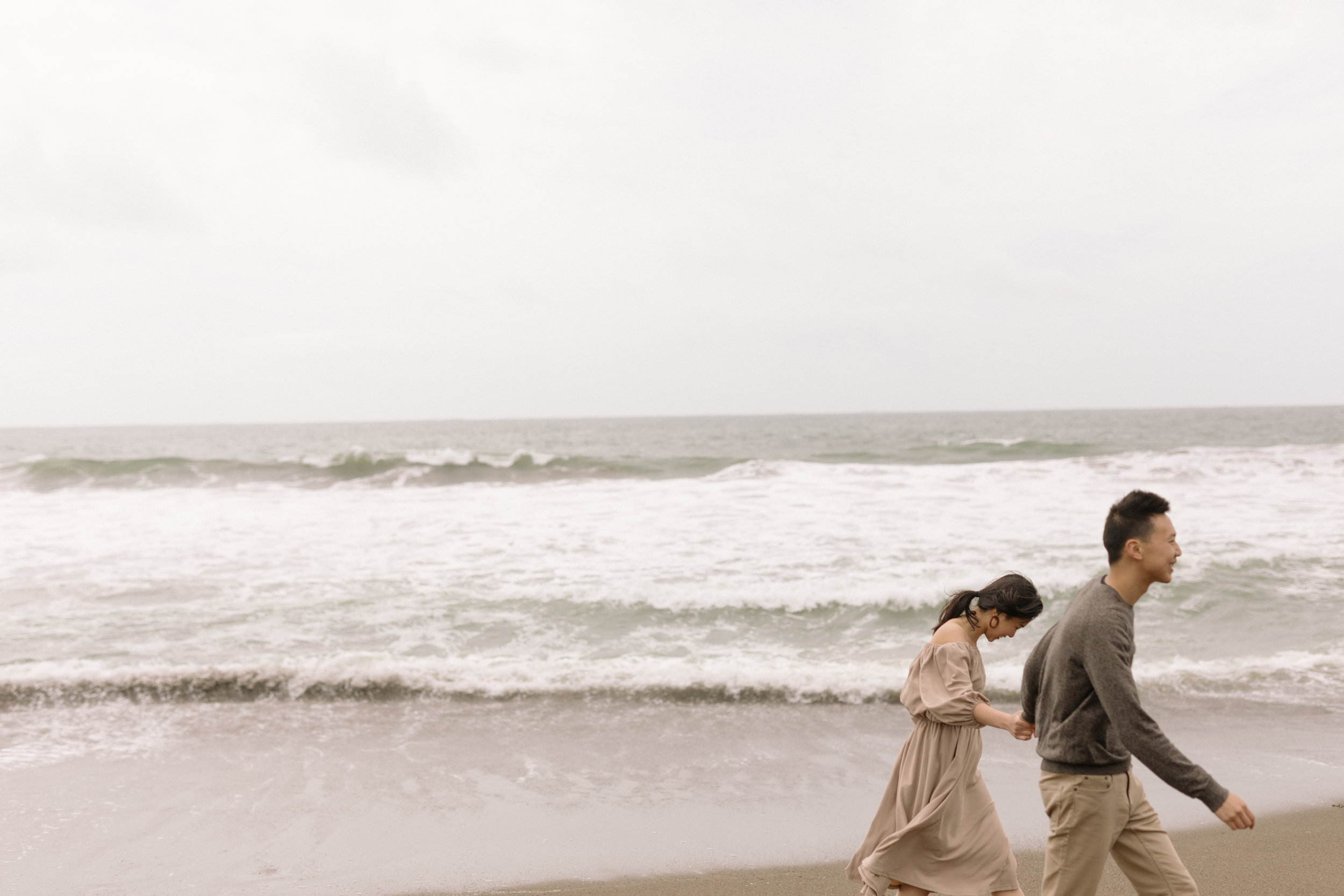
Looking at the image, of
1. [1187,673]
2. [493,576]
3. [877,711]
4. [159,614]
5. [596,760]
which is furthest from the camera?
[493,576]

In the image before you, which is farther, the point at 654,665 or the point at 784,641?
the point at 784,641

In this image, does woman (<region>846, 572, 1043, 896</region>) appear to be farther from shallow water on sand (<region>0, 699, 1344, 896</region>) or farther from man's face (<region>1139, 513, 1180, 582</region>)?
shallow water on sand (<region>0, 699, 1344, 896</region>)

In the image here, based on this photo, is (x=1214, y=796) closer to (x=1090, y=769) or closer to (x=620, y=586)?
(x=1090, y=769)

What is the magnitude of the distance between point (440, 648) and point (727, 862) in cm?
468

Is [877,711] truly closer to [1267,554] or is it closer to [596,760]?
[596,760]

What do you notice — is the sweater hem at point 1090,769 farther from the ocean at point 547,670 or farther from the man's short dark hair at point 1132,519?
the ocean at point 547,670

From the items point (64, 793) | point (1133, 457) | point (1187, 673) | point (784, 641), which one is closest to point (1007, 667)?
point (1187, 673)

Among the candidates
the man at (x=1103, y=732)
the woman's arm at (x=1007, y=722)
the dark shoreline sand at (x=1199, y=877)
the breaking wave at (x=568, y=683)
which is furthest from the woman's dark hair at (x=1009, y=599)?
the breaking wave at (x=568, y=683)

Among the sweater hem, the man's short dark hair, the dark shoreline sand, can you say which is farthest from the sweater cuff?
the dark shoreline sand

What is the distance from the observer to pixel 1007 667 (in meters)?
7.24

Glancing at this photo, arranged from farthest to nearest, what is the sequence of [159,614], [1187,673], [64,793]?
[159,614] → [1187,673] → [64,793]

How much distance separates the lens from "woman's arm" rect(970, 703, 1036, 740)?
2.83 metres

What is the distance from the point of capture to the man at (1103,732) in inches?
102

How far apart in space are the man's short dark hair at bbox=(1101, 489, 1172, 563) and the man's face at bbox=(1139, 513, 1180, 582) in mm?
13
